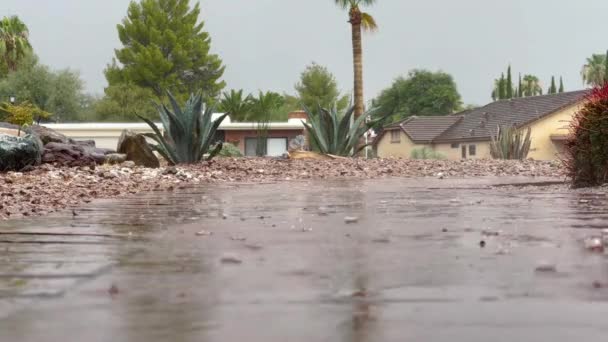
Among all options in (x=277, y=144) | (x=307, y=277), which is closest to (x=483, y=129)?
(x=277, y=144)

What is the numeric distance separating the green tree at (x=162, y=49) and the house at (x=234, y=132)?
17349 millimetres

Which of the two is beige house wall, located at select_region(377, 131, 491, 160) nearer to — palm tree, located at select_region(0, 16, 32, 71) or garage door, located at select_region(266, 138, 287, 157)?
garage door, located at select_region(266, 138, 287, 157)

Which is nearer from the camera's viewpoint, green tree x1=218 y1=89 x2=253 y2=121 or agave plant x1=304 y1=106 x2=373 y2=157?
agave plant x1=304 y1=106 x2=373 y2=157

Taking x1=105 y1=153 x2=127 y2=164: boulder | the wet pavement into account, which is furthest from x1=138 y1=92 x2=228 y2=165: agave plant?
the wet pavement

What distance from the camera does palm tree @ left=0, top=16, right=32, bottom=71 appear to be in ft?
178

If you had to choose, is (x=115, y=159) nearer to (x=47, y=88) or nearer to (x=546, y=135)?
(x=546, y=135)

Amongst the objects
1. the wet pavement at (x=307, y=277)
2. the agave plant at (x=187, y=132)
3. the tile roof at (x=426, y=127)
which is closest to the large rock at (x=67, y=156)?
the agave plant at (x=187, y=132)

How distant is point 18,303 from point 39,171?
10.8 metres

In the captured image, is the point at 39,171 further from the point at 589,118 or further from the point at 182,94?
the point at 182,94

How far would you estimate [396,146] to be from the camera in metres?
60.5

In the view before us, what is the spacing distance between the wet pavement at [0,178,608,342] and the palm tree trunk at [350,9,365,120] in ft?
72.7

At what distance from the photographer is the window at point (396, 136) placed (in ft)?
196

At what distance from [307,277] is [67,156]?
13.2 metres

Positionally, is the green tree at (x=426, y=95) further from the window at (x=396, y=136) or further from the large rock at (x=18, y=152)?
the large rock at (x=18, y=152)
